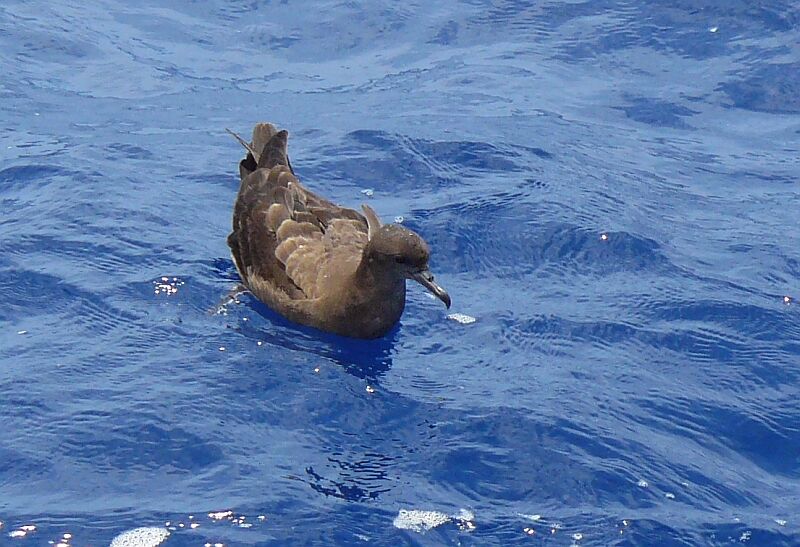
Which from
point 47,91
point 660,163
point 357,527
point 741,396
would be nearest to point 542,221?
point 660,163

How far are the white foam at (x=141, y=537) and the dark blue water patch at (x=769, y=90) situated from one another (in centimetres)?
793

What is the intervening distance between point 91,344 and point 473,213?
3.26 metres

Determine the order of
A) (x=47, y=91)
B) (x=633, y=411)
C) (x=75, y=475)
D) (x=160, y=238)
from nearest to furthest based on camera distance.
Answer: (x=75, y=475), (x=633, y=411), (x=160, y=238), (x=47, y=91)

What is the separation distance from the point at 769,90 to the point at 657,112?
1308 mm

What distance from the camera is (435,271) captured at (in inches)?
355

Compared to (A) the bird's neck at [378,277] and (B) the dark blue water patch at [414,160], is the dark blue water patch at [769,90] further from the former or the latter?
(A) the bird's neck at [378,277]

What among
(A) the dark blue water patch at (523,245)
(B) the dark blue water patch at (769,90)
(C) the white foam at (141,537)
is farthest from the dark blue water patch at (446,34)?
(C) the white foam at (141,537)

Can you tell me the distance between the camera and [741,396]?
25.0ft

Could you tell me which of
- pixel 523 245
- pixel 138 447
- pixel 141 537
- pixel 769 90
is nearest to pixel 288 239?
pixel 523 245

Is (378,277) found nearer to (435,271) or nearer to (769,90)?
(435,271)

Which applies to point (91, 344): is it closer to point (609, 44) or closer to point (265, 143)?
point (265, 143)

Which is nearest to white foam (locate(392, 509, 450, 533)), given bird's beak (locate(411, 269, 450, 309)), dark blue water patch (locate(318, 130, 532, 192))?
bird's beak (locate(411, 269, 450, 309))

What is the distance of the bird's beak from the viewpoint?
768 centimetres

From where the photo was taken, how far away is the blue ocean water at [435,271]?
6.58 meters
